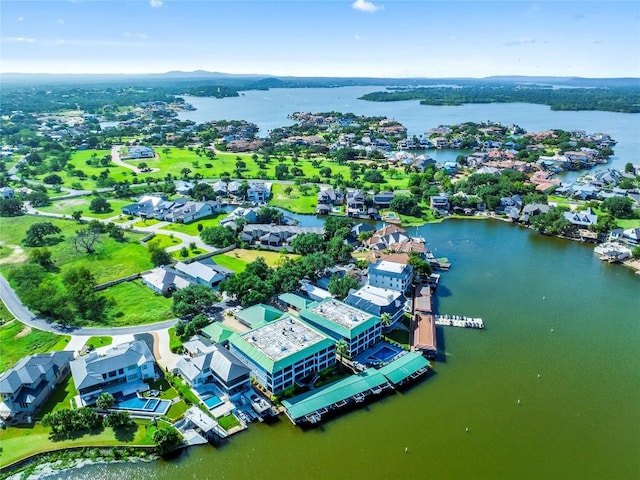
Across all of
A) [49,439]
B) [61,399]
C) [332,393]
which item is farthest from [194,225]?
[332,393]

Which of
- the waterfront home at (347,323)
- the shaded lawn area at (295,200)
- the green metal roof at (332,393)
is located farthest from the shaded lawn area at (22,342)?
the shaded lawn area at (295,200)

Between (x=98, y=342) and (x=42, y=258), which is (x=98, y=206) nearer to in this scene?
(x=42, y=258)

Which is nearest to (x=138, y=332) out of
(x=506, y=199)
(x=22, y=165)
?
(x=506, y=199)

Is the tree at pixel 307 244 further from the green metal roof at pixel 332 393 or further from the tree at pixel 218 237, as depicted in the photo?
the green metal roof at pixel 332 393

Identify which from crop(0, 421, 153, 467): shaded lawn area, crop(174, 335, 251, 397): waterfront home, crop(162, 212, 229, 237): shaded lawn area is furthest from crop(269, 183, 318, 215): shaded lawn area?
crop(0, 421, 153, 467): shaded lawn area

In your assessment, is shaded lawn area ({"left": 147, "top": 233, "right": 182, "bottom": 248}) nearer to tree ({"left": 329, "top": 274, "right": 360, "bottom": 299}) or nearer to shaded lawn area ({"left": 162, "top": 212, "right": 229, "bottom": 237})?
shaded lawn area ({"left": 162, "top": 212, "right": 229, "bottom": 237})

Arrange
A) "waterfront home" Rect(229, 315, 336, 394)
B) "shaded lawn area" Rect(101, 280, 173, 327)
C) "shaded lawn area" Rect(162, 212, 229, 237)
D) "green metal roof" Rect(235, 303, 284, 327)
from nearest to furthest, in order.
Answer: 1. "waterfront home" Rect(229, 315, 336, 394)
2. "green metal roof" Rect(235, 303, 284, 327)
3. "shaded lawn area" Rect(101, 280, 173, 327)
4. "shaded lawn area" Rect(162, 212, 229, 237)
